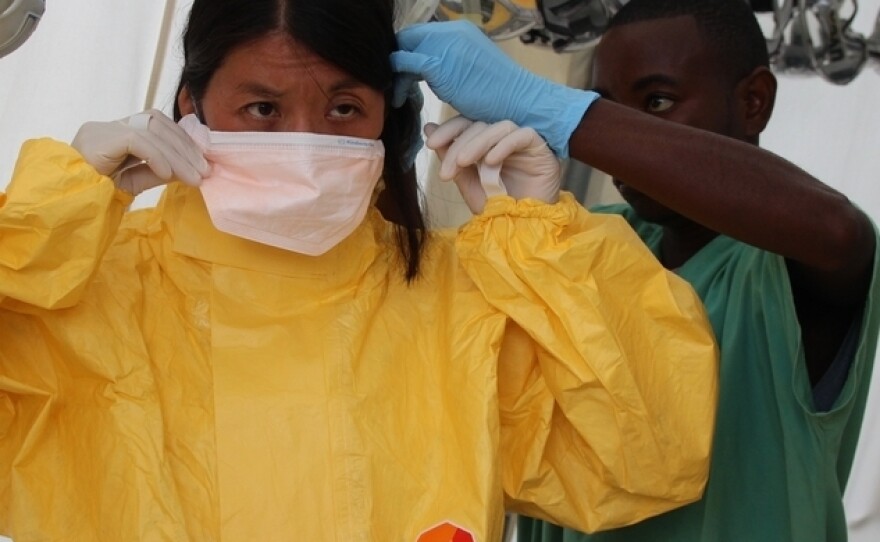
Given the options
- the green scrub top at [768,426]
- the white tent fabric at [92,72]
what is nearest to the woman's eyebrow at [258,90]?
the white tent fabric at [92,72]

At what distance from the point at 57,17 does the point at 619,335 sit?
102 centimetres

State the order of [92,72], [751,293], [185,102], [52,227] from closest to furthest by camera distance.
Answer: [52,227] < [185,102] < [751,293] < [92,72]

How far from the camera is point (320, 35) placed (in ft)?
4.17

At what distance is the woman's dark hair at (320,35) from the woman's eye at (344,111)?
34 mm

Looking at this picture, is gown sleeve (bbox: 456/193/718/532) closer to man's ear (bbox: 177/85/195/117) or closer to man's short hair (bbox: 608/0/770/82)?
man's ear (bbox: 177/85/195/117)

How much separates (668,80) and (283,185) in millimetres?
671

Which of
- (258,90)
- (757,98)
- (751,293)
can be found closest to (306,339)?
(258,90)

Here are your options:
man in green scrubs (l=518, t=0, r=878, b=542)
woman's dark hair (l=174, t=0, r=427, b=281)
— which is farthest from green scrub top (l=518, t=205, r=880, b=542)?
woman's dark hair (l=174, t=0, r=427, b=281)

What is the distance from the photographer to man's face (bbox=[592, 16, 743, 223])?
65.9 inches

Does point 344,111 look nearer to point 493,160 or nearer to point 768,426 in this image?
point 493,160

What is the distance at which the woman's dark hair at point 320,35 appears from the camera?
1.28 metres

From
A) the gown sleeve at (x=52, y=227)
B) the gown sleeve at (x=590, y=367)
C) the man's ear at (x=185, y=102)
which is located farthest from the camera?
the man's ear at (x=185, y=102)

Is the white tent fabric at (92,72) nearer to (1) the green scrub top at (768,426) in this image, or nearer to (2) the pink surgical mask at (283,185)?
(2) the pink surgical mask at (283,185)

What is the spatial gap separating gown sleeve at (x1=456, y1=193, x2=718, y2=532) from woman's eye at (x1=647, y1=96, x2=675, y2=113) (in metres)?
0.43
